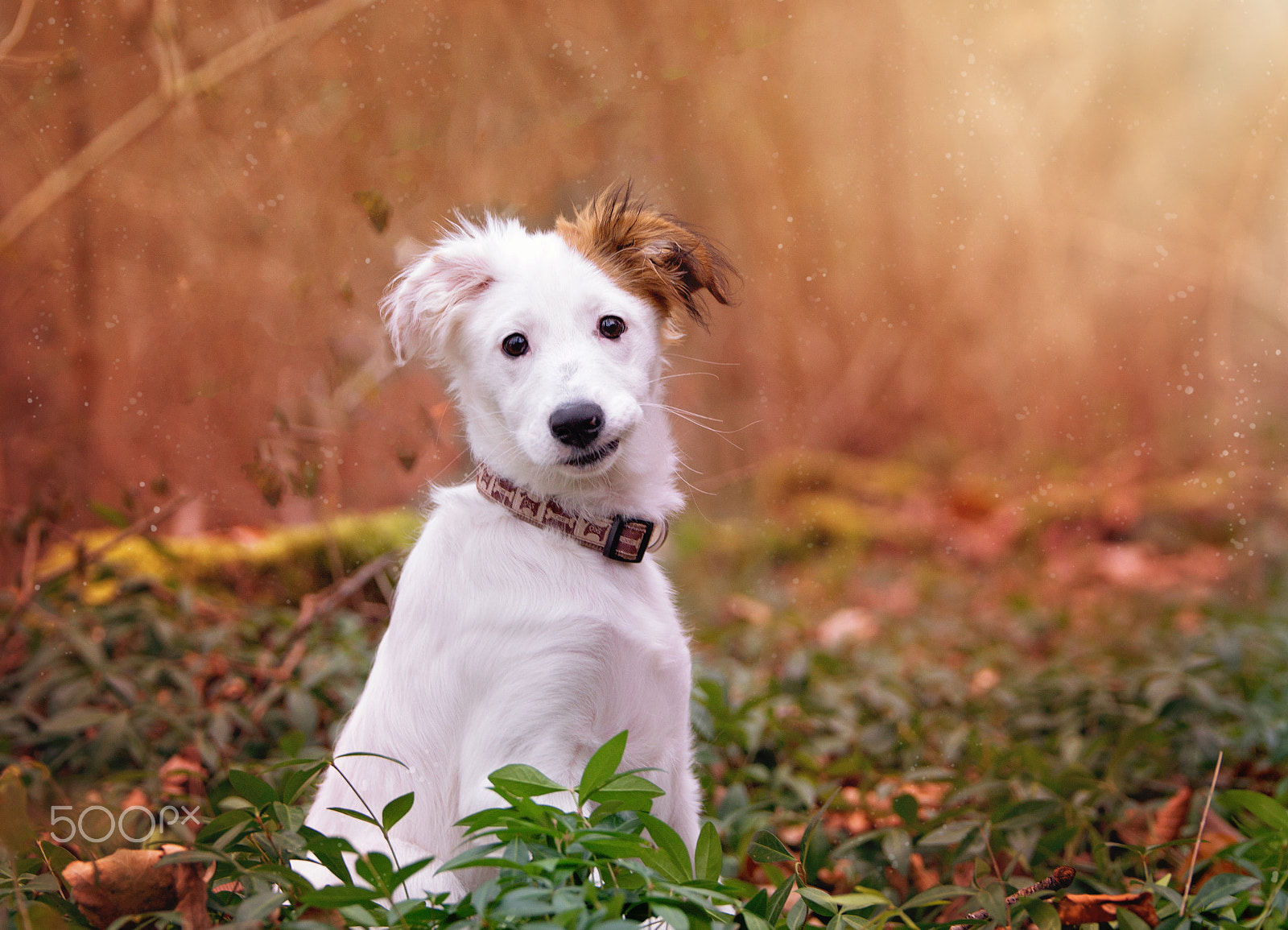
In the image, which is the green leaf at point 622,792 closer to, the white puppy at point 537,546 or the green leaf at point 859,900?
the white puppy at point 537,546

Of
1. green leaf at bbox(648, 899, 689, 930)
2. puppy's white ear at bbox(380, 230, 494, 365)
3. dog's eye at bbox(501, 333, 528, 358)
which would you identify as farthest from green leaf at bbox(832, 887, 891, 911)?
puppy's white ear at bbox(380, 230, 494, 365)

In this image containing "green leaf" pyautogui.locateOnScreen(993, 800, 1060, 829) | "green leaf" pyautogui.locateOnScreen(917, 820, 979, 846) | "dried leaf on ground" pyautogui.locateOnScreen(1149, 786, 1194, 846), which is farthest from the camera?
"dried leaf on ground" pyautogui.locateOnScreen(1149, 786, 1194, 846)

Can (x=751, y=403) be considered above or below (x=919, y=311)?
below

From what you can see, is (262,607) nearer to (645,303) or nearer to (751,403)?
(645,303)

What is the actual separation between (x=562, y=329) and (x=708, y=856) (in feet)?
2.64

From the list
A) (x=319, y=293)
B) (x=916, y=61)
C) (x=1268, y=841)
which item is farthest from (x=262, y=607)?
(x=916, y=61)

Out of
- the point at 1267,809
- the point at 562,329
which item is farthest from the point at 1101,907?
the point at 562,329

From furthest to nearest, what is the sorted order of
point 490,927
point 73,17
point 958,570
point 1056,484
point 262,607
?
point 1056,484
point 958,570
point 262,607
point 73,17
point 490,927

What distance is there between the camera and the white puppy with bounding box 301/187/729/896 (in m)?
1.25

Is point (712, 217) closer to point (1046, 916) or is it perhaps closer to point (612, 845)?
point (1046, 916)

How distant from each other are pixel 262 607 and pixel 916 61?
435 cm

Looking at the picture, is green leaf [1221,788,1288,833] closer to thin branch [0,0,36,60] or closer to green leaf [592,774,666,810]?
green leaf [592,774,666,810]

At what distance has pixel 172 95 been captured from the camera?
112 inches

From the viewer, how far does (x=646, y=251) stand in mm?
1467
